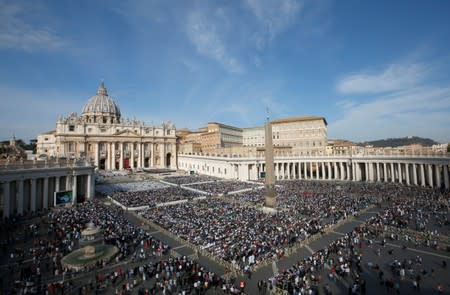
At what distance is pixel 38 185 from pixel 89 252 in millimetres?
19269

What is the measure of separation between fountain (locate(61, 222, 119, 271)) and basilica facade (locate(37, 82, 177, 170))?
45.0m

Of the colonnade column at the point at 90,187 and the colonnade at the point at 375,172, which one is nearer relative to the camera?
the colonnade column at the point at 90,187

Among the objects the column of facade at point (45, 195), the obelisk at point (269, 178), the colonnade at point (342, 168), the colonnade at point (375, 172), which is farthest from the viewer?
the colonnade at point (342, 168)

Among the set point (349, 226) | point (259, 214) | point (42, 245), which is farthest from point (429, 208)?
point (42, 245)

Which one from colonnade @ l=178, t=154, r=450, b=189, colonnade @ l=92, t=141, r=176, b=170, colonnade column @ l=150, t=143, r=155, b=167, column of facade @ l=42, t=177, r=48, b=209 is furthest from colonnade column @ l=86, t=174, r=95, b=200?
colonnade column @ l=150, t=143, r=155, b=167

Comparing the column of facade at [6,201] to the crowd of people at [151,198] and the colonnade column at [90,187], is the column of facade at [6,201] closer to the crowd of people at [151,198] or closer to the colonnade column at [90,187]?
the colonnade column at [90,187]

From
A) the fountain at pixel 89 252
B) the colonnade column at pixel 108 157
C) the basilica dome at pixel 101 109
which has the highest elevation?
the basilica dome at pixel 101 109

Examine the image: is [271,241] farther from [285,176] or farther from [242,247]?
[285,176]

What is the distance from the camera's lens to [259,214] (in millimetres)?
24953

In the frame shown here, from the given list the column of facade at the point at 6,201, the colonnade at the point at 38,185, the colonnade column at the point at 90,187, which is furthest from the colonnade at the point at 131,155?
the column of facade at the point at 6,201

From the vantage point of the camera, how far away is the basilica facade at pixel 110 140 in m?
64.2

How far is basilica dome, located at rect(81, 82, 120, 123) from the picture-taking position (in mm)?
83062

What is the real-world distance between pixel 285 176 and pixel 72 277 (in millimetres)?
53417

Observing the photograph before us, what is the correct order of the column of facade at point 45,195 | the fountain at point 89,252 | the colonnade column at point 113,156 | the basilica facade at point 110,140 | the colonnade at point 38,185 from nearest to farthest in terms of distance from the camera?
the fountain at point 89,252
the colonnade at point 38,185
the column of facade at point 45,195
the basilica facade at point 110,140
the colonnade column at point 113,156
